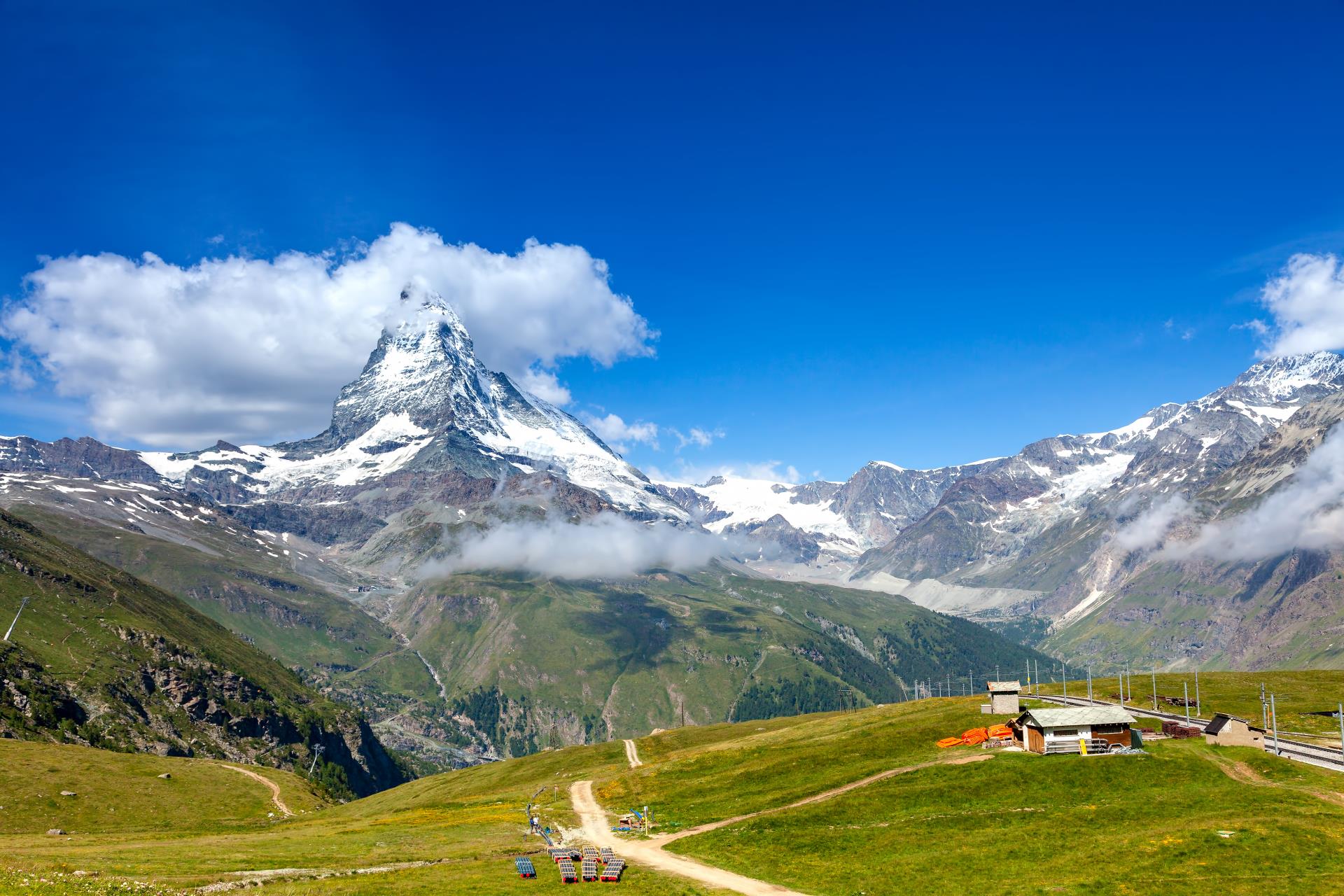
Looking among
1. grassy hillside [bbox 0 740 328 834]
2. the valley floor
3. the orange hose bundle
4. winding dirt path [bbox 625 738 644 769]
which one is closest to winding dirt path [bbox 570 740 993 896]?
the valley floor

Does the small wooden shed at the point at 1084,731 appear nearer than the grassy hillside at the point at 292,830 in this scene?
No

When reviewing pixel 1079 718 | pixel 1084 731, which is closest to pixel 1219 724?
pixel 1084 731

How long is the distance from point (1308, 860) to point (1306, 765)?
1397 inches

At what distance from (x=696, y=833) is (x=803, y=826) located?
11.6m

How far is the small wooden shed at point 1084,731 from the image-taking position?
91500mm

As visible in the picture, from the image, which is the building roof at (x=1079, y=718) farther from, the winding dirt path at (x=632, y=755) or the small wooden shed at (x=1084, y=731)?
the winding dirt path at (x=632, y=755)

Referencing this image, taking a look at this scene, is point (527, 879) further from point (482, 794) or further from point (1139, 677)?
point (1139, 677)

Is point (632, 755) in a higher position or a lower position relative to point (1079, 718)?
lower

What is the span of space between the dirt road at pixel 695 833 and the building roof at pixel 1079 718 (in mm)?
7118

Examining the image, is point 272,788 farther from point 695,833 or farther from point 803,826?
point 803,826

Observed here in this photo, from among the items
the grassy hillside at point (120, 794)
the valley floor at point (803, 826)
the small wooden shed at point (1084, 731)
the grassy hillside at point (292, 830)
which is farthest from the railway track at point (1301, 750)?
the grassy hillside at point (120, 794)

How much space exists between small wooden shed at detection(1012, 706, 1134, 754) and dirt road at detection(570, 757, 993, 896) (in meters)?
6.68

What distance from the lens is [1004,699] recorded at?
12200 cm

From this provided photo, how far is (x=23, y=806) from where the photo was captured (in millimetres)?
117438
